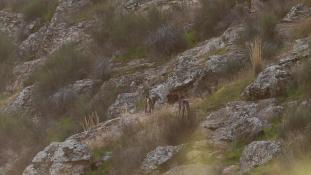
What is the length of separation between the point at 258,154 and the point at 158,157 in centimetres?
179

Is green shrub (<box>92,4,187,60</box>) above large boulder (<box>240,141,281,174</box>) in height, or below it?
above

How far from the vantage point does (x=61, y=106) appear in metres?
15.8

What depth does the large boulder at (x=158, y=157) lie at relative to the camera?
845 centimetres

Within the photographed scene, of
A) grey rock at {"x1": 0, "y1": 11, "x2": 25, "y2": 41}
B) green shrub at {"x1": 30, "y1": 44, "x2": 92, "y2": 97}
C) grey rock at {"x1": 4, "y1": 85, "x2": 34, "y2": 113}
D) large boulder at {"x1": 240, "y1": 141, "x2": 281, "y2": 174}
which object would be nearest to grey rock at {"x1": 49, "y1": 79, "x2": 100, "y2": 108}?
green shrub at {"x1": 30, "y1": 44, "x2": 92, "y2": 97}

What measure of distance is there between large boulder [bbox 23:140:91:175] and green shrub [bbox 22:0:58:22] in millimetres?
12948

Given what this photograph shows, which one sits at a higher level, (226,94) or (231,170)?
(226,94)

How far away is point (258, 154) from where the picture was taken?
735 cm

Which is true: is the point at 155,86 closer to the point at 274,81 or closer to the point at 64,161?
the point at 274,81

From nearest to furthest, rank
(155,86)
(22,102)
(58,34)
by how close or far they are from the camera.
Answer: (155,86) → (22,102) → (58,34)

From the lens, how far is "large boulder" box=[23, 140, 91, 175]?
926 centimetres

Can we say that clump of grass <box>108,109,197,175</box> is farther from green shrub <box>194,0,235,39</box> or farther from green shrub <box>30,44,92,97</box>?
green shrub <box>30,44,92,97</box>

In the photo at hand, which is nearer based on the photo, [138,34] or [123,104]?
[123,104]

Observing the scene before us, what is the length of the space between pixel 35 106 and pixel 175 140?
838 cm

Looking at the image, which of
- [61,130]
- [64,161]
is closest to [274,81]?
[64,161]
